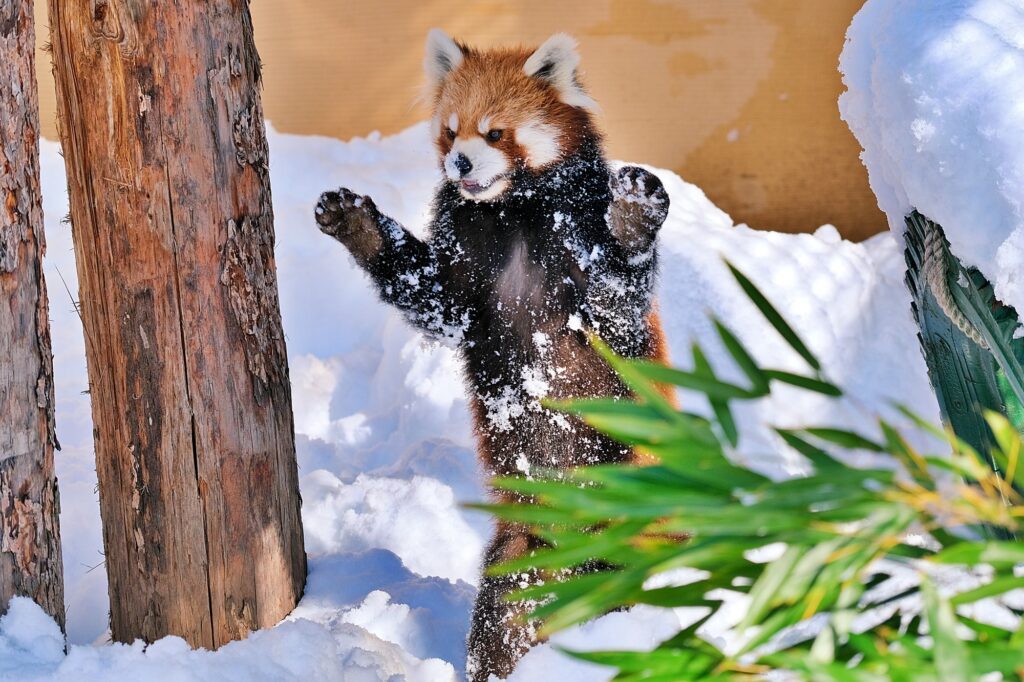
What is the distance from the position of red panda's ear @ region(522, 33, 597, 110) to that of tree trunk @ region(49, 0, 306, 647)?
1.74 ft

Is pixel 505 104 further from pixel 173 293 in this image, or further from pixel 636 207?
pixel 173 293

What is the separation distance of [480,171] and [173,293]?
0.59m

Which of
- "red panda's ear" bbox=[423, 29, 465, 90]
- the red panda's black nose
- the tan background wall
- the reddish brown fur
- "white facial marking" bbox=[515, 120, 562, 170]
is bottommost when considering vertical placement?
the red panda's black nose

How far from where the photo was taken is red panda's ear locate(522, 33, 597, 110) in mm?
1887

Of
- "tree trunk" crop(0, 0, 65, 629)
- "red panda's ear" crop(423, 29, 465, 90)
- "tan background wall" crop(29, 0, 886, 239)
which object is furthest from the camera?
"tan background wall" crop(29, 0, 886, 239)

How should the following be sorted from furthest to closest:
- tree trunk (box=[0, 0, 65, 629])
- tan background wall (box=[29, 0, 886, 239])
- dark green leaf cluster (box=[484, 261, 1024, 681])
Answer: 1. tan background wall (box=[29, 0, 886, 239])
2. tree trunk (box=[0, 0, 65, 629])
3. dark green leaf cluster (box=[484, 261, 1024, 681])

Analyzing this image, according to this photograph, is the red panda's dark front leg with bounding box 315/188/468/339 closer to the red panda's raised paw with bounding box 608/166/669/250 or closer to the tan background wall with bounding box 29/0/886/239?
the red panda's raised paw with bounding box 608/166/669/250

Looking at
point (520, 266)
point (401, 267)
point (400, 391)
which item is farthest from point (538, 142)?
point (400, 391)

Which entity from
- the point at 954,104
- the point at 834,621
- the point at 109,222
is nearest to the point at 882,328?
the point at 954,104

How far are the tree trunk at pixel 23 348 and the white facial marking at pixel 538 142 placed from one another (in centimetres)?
83

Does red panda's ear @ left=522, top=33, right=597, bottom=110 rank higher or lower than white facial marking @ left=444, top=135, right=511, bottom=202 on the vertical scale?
higher

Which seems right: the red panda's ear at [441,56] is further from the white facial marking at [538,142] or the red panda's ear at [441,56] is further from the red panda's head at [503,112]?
the white facial marking at [538,142]

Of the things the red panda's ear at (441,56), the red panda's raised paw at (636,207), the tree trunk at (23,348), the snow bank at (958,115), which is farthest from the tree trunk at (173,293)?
the snow bank at (958,115)

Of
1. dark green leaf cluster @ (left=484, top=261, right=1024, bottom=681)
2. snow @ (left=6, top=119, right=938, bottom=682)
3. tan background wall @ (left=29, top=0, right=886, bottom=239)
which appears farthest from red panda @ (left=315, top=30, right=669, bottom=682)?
tan background wall @ (left=29, top=0, right=886, bottom=239)
